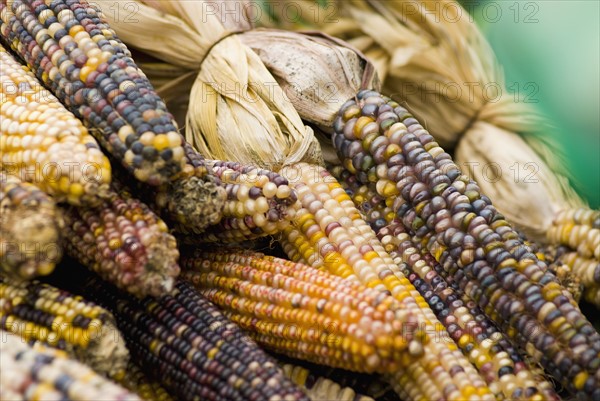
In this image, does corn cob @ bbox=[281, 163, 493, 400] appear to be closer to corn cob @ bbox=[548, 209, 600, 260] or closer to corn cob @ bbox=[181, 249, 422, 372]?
corn cob @ bbox=[181, 249, 422, 372]

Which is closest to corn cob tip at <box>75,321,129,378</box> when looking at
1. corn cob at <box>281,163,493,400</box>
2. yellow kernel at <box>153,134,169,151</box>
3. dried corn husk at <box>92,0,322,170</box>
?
yellow kernel at <box>153,134,169,151</box>

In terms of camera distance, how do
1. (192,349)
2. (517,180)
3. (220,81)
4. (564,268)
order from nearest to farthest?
(192,349) → (564,268) → (220,81) → (517,180)

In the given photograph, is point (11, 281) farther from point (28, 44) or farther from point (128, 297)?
point (28, 44)

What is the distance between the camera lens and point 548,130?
252 centimetres

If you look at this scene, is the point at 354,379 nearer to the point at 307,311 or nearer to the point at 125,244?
the point at 307,311

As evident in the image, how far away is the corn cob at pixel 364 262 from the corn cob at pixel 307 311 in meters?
A: 0.10

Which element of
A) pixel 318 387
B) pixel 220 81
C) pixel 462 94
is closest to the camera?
pixel 318 387

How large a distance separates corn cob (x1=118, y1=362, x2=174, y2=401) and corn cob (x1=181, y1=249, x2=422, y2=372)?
10.0 inches

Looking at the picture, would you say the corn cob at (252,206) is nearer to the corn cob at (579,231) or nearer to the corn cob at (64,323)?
the corn cob at (64,323)

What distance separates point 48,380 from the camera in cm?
137

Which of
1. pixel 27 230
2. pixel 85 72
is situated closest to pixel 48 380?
pixel 27 230

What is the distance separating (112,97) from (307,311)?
711mm

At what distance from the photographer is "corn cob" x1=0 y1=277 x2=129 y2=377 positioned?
5.07ft

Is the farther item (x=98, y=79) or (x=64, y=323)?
(x=98, y=79)
